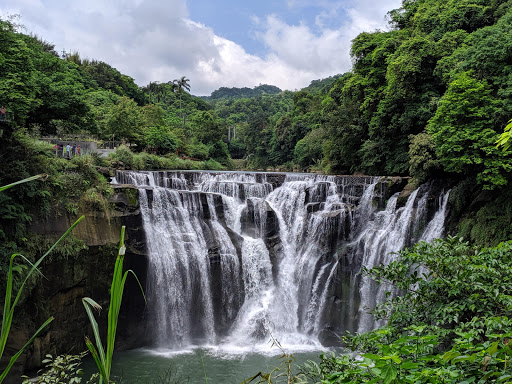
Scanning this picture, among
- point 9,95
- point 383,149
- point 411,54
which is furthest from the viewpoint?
point 383,149

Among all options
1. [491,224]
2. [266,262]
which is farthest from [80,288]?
[491,224]

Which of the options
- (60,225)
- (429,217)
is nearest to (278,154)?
(429,217)

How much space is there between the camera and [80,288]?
11750 millimetres

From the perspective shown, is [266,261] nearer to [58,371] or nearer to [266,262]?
[266,262]

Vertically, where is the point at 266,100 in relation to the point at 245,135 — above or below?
above

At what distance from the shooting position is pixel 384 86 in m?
20.3

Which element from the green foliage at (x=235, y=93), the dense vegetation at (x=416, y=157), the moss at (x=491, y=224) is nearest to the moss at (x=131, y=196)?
the dense vegetation at (x=416, y=157)

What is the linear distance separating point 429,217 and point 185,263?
377 inches

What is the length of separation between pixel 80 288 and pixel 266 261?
6.88m

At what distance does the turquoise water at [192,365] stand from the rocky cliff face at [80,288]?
3.43 feet

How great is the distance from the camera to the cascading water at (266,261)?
1342cm

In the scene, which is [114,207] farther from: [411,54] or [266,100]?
[266,100]

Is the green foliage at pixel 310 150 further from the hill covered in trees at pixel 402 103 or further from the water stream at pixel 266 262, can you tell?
the water stream at pixel 266 262

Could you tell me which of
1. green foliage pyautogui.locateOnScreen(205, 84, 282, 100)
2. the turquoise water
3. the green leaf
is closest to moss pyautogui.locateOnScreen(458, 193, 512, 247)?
the turquoise water
